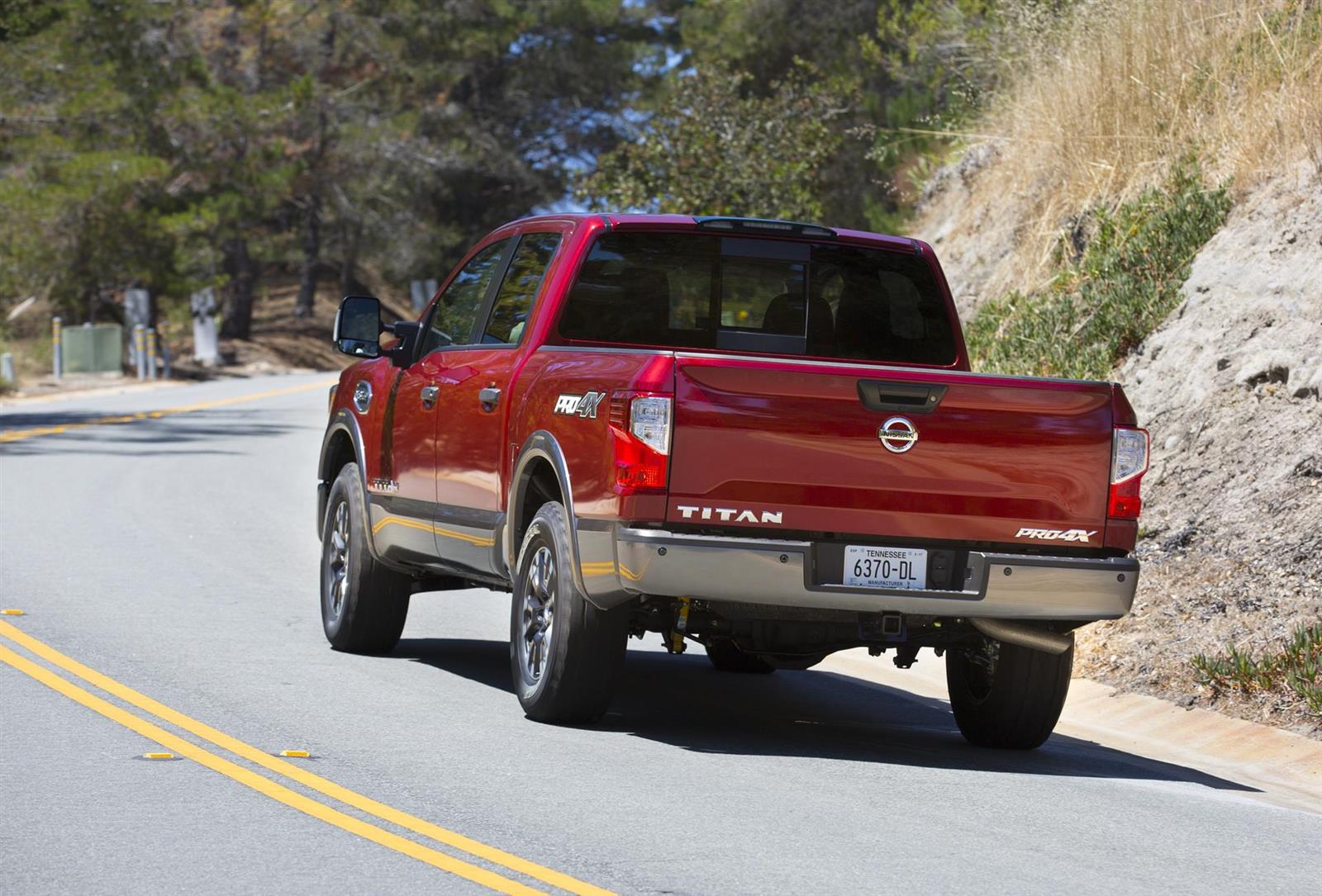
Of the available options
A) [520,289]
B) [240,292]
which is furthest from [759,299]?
[240,292]

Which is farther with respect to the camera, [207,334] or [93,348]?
[207,334]

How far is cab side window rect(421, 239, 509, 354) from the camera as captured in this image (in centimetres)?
1027

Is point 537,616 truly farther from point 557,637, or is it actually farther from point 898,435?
point 898,435

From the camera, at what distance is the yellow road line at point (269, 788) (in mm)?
6242

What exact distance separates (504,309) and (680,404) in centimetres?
219

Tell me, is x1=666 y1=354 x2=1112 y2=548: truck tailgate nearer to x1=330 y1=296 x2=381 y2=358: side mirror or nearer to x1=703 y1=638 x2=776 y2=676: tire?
x1=330 y1=296 x2=381 y2=358: side mirror

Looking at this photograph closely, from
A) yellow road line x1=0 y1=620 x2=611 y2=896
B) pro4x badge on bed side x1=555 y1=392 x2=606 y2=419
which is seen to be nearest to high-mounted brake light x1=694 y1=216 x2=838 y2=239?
pro4x badge on bed side x1=555 y1=392 x2=606 y2=419

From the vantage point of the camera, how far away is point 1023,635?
8461mm

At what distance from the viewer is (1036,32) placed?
21.2 m

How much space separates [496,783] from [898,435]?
2.02m

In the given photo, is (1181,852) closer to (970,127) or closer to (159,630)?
(159,630)

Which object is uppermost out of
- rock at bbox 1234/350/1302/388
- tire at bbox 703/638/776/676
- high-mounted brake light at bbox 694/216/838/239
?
high-mounted brake light at bbox 694/216/838/239

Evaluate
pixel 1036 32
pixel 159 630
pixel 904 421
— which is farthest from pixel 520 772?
pixel 1036 32

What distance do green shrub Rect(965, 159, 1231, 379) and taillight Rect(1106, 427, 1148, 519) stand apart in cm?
619
